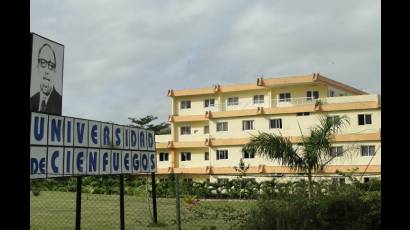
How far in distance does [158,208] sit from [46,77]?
1045cm

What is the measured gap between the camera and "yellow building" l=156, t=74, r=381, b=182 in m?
40.0

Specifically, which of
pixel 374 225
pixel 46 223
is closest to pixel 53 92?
pixel 374 225

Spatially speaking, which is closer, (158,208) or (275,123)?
(158,208)

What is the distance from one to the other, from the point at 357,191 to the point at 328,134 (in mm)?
8549

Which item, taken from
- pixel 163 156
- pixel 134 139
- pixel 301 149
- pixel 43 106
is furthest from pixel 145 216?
pixel 163 156

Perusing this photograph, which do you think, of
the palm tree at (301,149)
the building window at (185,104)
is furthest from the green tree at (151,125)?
the palm tree at (301,149)

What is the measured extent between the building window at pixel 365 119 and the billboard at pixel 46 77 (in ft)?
110

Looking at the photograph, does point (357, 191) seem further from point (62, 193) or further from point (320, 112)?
point (320, 112)

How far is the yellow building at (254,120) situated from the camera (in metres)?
40.0

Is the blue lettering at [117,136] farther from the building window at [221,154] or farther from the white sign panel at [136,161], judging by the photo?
the building window at [221,154]

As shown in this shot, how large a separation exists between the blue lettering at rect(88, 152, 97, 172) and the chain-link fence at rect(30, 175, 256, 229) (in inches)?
64.5

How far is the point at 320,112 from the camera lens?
137 ft

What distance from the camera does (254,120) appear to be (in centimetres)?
4556

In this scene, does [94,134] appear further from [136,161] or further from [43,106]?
[136,161]
